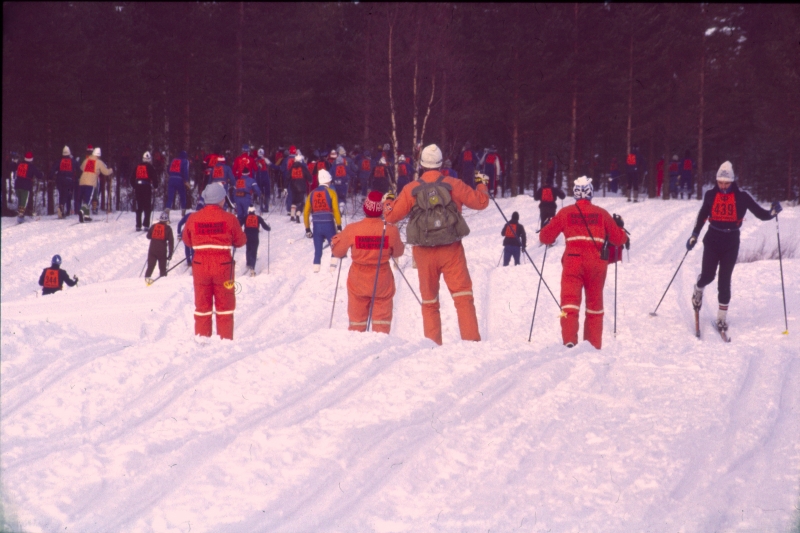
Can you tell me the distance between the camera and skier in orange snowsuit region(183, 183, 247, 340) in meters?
7.72

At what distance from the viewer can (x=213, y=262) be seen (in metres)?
7.72

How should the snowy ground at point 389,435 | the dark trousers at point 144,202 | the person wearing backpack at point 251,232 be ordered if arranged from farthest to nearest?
the dark trousers at point 144,202 → the person wearing backpack at point 251,232 → the snowy ground at point 389,435

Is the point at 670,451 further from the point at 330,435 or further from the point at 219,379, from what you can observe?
the point at 219,379

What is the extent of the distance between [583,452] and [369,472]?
3.79 feet

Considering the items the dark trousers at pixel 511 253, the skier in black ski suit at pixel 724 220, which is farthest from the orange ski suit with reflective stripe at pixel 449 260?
the dark trousers at pixel 511 253

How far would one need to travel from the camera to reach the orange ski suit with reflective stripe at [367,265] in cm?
767

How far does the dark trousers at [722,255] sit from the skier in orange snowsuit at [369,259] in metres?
3.43

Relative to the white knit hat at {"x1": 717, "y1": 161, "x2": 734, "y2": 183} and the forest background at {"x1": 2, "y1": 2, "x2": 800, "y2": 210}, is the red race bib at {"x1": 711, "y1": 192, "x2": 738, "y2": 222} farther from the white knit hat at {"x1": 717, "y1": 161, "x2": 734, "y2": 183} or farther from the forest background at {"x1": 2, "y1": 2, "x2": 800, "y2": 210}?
the forest background at {"x1": 2, "y1": 2, "x2": 800, "y2": 210}

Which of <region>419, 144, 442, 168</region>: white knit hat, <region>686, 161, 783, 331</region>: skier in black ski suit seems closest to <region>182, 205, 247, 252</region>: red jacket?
<region>419, 144, 442, 168</region>: white knit hat

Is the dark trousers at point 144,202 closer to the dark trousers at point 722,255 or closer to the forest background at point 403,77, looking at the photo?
the forest background at point 403,77

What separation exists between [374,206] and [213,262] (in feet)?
5.11

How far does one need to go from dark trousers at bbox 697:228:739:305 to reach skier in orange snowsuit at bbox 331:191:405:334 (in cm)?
343

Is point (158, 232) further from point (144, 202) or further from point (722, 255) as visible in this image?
point (722, 255)

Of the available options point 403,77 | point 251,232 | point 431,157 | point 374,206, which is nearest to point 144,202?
point 251,232
